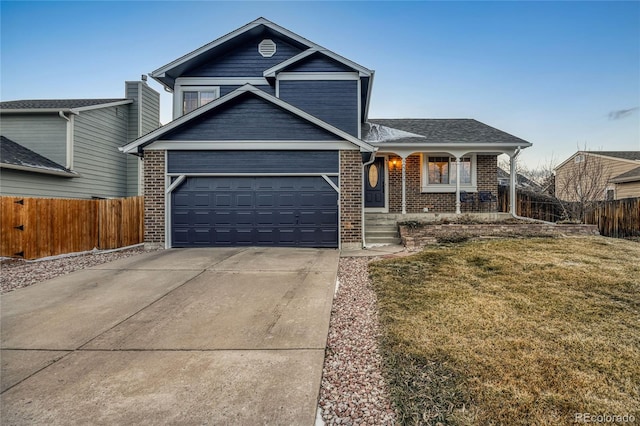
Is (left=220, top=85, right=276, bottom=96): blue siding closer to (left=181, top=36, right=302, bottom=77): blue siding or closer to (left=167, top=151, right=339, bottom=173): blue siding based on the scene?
(left=181, top=36, right=302, bottom=77): blue siding

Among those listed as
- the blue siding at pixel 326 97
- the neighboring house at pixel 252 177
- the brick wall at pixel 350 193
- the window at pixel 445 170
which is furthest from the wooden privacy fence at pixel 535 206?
the brick wall at pixel 350 193

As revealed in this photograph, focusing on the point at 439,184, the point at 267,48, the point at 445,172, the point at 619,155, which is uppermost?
the point at 267,48

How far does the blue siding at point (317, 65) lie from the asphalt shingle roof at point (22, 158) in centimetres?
951

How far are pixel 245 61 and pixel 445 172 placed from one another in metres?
9.23

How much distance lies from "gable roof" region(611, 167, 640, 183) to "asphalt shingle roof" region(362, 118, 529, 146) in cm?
1197

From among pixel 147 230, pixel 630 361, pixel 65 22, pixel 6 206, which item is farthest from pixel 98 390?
pixel 65 22

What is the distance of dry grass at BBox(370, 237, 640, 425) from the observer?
7.00 ft

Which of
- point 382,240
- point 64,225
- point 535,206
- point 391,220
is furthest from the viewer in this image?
point 535,206

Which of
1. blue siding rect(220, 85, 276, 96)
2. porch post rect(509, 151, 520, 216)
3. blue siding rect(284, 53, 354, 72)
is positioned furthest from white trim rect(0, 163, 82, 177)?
porch post rect(509, 151, 520, 216)

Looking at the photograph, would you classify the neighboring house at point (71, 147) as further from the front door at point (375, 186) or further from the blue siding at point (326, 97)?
the front door at point (375, 186)

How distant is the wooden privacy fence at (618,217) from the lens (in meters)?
10.6

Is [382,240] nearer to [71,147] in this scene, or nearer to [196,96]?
[196,96]

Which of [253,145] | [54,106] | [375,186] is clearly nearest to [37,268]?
[253,145]

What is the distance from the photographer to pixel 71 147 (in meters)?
12.0
